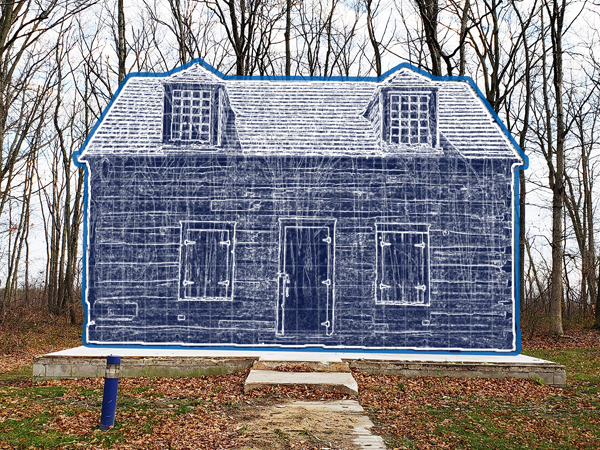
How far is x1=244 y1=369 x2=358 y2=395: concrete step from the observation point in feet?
27.7

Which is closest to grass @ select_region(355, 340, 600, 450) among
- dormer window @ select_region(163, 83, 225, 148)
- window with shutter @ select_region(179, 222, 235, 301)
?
window with shutter @ select_region(179, 222, 235, 301)

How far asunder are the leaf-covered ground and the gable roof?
485cm

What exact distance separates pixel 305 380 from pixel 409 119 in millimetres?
6126

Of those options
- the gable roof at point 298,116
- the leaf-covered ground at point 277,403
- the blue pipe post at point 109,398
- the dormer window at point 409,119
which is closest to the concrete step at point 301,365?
the leaf-covered ground at point 277,403

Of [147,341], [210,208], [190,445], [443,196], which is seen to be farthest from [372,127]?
[190,445]

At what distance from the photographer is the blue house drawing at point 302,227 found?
10891mm

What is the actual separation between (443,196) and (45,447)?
337 inches

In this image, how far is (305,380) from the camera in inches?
341

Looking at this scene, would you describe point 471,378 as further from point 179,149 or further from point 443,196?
point 179,149

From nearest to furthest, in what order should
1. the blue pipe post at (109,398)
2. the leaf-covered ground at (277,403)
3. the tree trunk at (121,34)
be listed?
1. the leaf-covered ground at (277,403)
2. the blue pipe post at (109,398)
3. the tree trunk at (121,34)

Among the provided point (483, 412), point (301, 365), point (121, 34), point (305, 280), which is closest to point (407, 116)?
point (305, 280)

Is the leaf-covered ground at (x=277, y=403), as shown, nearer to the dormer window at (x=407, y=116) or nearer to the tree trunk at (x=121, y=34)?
the dormer window at (x=407, y=116)

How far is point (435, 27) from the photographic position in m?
18.0

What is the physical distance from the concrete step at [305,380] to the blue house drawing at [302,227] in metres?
1.67
